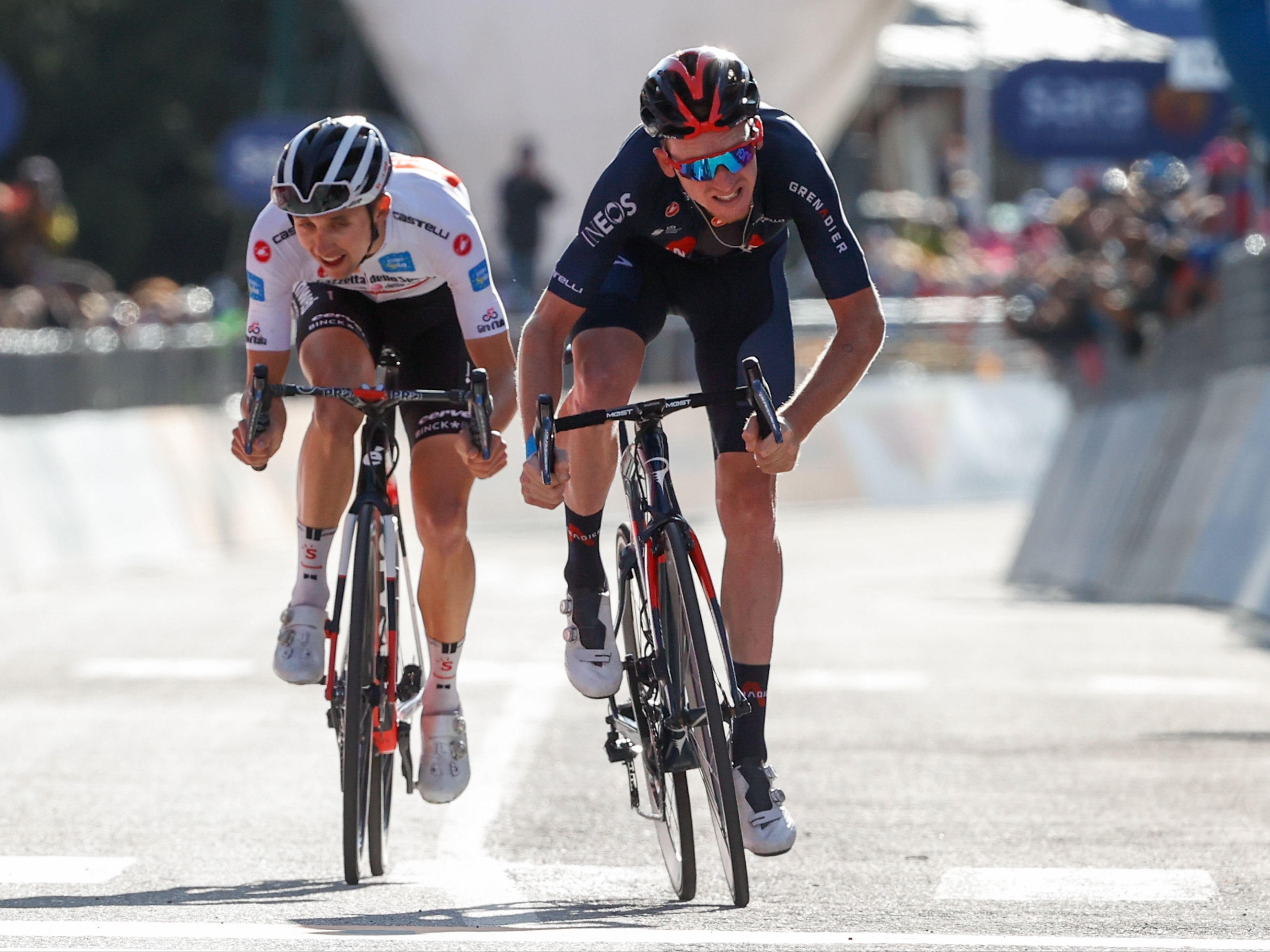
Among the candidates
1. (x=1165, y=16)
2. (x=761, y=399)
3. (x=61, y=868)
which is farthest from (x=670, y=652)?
(x=1165, y=16)

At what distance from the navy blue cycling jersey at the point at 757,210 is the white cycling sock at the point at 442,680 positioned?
1.40 m

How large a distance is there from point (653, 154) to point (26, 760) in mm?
3989

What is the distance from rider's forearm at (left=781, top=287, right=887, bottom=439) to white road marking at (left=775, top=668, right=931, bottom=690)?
17.8 feet

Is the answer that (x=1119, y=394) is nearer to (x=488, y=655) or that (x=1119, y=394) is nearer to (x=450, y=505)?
(x=488, y=655)

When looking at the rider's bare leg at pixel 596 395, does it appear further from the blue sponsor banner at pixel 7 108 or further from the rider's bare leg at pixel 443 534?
the blue sponsor banner at pixel 7 108

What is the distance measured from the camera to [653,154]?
6.72 meters

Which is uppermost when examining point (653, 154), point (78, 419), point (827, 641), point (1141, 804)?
point (653, 154)

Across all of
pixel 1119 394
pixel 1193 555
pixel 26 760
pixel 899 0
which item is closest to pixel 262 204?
pixel 899 0

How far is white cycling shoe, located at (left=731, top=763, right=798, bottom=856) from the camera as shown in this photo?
6582mm

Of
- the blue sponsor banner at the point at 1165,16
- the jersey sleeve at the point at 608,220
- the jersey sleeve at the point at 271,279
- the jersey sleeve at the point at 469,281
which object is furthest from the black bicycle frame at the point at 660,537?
the blue sponsor banner at the point at 1165,16

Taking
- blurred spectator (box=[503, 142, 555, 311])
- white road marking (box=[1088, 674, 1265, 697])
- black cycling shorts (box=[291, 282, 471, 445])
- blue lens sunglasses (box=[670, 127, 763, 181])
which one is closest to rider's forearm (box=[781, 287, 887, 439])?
blue lens sunglasses (box=[670, 127, 763, 181])

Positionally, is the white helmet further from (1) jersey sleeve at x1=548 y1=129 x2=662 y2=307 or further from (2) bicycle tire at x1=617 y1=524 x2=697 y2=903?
(2) bicycle tire at x1=617 y1=524 x2=697 y2=903

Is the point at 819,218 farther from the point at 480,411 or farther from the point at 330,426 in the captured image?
the point at 330,426

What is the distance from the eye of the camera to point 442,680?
7641 mm
